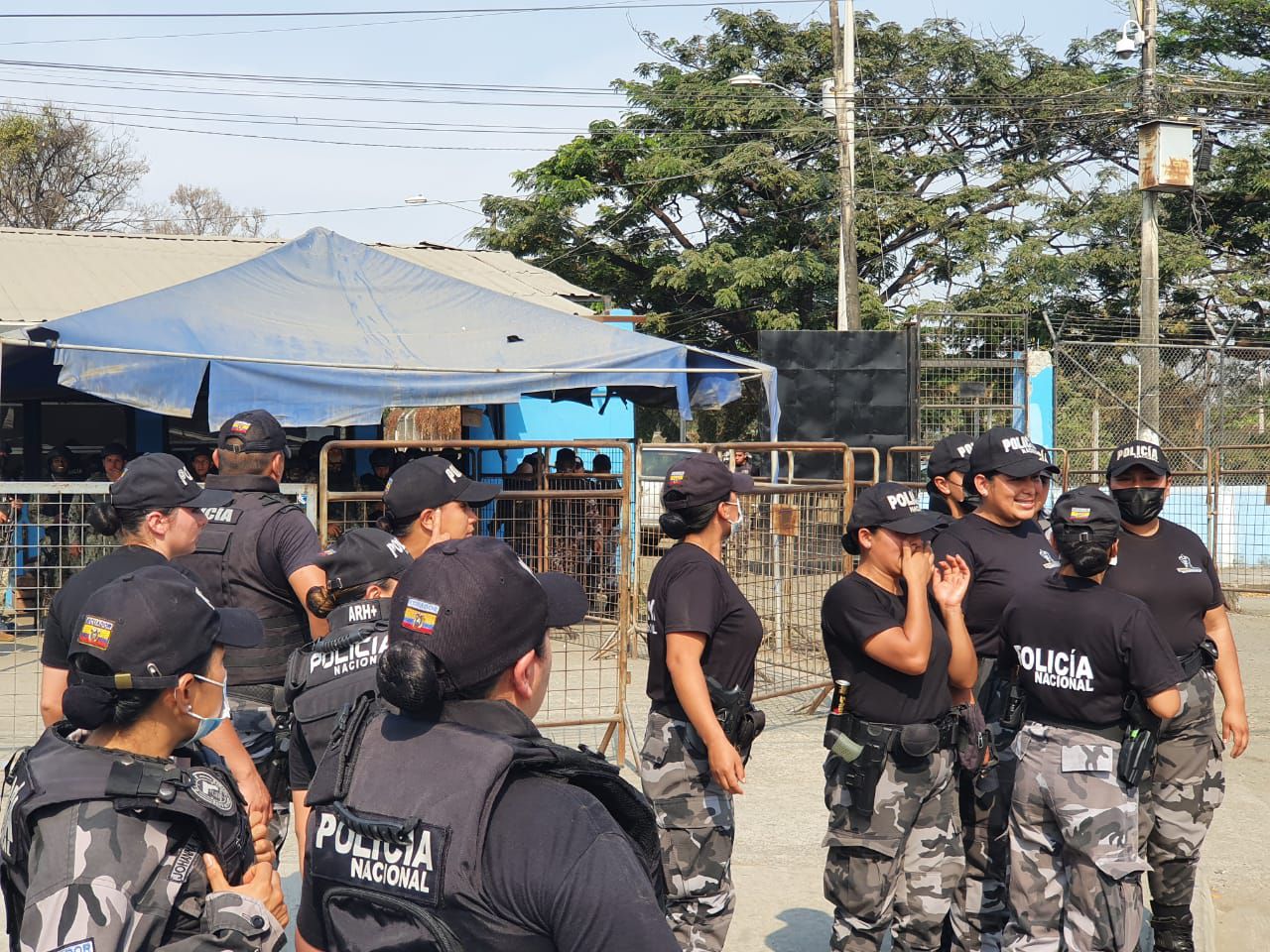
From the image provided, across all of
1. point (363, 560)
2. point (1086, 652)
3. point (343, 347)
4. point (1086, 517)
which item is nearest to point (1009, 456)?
point (1086, 517)

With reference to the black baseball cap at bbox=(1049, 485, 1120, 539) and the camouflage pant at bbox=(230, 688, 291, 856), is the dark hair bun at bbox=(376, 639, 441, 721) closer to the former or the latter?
the camouflage pant at bbox=(230, 688, 291, 856)

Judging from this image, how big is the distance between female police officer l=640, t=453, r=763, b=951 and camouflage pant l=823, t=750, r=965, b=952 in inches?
15.4

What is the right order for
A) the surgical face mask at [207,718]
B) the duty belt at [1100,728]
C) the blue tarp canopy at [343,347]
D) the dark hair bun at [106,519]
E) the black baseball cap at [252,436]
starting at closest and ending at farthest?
1. the surgical face mask at [207,718]
2. the dark hair bun at [106,519]
3. the duty belt at [1100,728]
4. the black baseball cap at [252,436]
5. the blue tarp canopy at [343,347]

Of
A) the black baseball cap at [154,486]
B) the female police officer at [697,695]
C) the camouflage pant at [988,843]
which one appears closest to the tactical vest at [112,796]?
the black baseball cap at [154,486]

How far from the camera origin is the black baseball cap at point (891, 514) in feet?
13.5

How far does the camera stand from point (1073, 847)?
4.11 m

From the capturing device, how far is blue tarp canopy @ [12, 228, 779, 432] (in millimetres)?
9719

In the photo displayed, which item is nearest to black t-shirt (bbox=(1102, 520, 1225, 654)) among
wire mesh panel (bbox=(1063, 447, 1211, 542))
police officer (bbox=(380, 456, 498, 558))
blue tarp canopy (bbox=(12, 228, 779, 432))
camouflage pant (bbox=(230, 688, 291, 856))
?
A: police officer (bbox=(380, 456, 498, 558))

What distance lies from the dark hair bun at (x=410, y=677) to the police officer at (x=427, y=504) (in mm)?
2099

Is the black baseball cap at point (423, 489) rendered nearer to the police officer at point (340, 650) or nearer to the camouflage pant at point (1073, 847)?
the police officer at point (340, 650)

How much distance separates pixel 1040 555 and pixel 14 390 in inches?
484

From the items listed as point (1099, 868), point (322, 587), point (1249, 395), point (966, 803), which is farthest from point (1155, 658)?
point (1249, 395)

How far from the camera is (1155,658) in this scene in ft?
13.1

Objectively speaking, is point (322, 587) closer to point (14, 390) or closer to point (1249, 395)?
point (14, 390)
